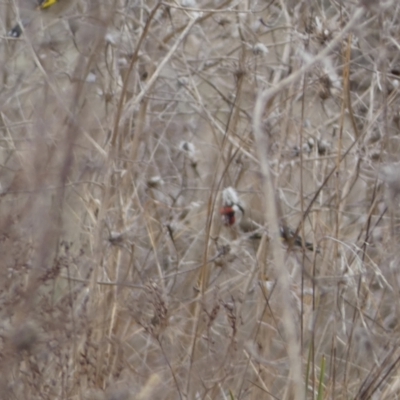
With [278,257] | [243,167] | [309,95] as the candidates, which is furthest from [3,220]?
[309,95]

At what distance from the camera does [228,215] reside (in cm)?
341

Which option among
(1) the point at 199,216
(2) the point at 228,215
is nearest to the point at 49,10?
(1) the point at 199,216

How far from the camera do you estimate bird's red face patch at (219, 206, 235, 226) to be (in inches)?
133

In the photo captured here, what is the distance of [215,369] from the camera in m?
2.70

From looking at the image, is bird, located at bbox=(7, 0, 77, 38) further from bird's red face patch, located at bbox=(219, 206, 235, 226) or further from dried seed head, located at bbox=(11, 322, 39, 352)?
dried seed head, located at bbox=(11, 322, 39, 352)

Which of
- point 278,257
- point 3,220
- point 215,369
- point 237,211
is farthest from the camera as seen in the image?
point 237,211

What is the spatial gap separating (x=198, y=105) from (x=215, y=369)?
5.01 ft

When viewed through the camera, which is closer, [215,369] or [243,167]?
[215,369]

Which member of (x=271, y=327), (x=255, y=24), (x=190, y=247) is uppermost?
(x=255, y=24)

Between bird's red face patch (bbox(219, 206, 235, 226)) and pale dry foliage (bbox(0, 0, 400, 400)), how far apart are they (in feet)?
0.36

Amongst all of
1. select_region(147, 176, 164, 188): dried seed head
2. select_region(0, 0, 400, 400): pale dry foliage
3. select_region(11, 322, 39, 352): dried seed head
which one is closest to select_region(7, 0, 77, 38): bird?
select_region(0, 0, 400, 400): pale dry foliage

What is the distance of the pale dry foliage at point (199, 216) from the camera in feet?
6.24

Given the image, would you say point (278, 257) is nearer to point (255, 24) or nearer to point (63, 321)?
point (63, 321)

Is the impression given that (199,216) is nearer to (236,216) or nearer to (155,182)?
(155,182)
